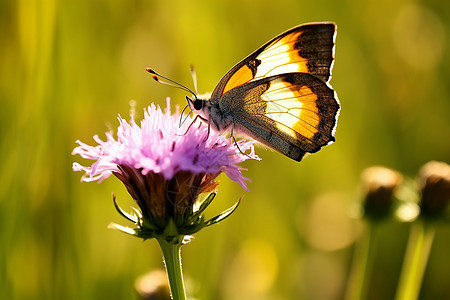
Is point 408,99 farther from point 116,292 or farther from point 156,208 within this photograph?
point 156,208

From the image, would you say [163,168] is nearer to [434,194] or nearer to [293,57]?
[293,57]

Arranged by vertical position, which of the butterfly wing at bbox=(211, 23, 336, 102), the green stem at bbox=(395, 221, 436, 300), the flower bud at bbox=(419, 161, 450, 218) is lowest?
the green stem at bbox=(395, 221, 436, 300)

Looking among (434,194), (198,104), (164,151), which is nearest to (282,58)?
(198,104)

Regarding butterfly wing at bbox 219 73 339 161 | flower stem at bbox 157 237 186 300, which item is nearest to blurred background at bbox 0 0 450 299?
flower stem at bbox 157 237 186 300

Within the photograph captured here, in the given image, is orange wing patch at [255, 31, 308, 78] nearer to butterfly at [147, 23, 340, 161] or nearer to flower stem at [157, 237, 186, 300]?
butterfly at [147, 23, 340, 161]

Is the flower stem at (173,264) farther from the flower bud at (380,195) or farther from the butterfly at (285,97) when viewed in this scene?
the flower bud at (380,195)

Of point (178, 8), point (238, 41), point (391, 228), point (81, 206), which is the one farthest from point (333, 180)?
point (81, 206)

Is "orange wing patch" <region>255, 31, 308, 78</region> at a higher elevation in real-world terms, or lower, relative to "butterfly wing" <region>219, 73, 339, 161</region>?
higher
